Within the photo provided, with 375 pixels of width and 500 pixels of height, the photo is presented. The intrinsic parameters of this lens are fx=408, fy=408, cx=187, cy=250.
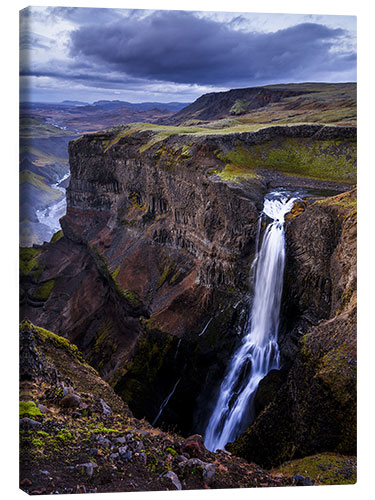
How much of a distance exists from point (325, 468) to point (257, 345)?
17.2 ft

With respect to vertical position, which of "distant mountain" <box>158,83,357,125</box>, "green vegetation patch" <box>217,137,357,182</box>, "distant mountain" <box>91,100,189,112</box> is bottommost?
"green vegetation patch" <box>217,137,357,182</box>

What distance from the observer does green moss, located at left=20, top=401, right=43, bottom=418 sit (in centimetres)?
724

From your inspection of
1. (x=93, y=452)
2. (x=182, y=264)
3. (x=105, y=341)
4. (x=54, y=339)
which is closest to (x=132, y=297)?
(x=105, y=341)

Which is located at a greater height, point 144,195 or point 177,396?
point 144,195

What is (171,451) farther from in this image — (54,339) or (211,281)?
(211,281)

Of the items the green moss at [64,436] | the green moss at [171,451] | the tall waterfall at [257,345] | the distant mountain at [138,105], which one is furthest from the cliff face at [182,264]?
the distant mountain at [138,105]

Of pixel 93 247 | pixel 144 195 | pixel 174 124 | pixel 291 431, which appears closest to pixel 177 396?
pixel 291 431

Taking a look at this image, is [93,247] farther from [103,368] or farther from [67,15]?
[67,15]

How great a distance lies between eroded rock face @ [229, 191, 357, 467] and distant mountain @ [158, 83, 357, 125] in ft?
8.56

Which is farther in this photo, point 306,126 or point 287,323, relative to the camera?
point 306,126

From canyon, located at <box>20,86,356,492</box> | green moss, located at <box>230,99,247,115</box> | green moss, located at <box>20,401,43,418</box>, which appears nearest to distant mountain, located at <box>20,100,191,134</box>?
canyon, located at <box>20,86,356,492</box>

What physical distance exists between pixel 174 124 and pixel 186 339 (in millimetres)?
8174

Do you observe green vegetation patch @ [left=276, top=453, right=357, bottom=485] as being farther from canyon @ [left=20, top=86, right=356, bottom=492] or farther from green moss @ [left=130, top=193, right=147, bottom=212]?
green moss @ [left=130, top=193, right=147, bottom=212]

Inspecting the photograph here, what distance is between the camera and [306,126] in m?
16.3
